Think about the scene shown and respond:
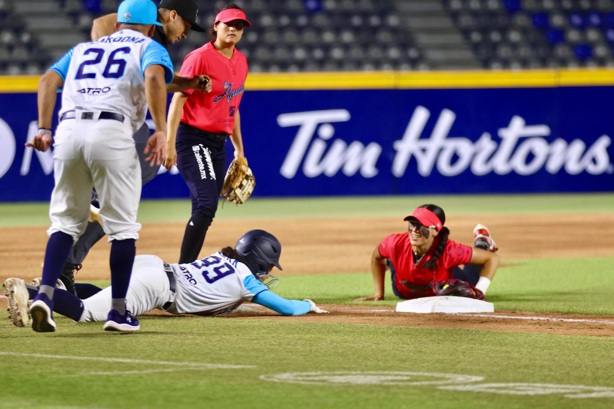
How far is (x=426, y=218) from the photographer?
870cm

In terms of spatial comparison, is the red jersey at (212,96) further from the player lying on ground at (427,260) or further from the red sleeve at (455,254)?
the red sleeve at (455,254)

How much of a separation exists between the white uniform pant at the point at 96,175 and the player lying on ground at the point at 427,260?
2453mm

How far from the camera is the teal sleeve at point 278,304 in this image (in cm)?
774

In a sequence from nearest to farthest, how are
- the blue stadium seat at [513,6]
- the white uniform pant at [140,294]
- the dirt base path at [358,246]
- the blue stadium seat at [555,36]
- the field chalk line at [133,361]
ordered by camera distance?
the field chalk line at [133,361], the white uniform pant at [140,294], the dirt base path at [358,246], the blue stadium seat at [555,36], the blue stadium seat at [513,6]

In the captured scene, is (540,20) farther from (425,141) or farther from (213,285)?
(213,285)

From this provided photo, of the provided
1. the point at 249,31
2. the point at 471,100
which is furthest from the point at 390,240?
the point at 249,31

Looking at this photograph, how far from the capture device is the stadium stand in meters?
24.8

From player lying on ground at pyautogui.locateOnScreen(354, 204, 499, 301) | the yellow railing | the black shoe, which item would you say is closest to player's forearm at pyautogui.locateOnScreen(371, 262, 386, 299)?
player lying on ground at pyautogui.locateOnScreen(354, 204, 499, 301)

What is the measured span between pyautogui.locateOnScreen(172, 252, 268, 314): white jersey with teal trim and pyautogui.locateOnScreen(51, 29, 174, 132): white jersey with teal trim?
1.17 metres

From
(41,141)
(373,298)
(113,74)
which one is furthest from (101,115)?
(373,298)

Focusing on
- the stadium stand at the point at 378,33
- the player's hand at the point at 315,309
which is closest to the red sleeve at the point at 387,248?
the player's hand at the point at 315,309

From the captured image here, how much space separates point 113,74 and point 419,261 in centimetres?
293

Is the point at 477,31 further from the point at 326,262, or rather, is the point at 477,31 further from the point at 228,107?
the point at 228,107

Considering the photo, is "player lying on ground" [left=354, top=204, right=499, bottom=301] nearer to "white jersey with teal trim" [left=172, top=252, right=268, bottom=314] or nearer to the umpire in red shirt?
the umpire in red shirt
